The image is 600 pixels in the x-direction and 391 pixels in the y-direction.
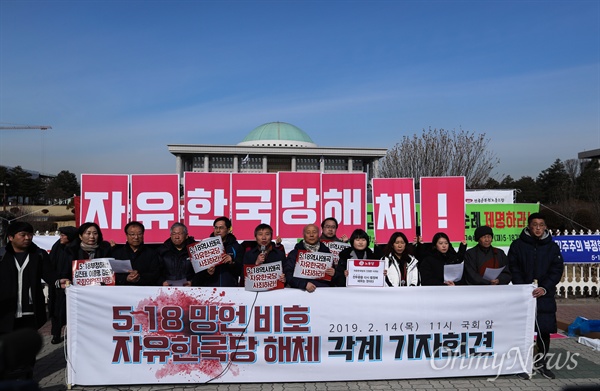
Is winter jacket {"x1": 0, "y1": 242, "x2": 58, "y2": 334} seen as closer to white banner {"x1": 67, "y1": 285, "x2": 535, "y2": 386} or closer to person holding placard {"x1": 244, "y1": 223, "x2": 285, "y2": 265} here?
white banner {"x1": 67, "y1": 285, "x2": 535, "y2": 386}

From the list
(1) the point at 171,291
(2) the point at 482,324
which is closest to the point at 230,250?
(1) the point at 171,291

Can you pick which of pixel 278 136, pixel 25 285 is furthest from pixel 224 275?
pixel 278 136

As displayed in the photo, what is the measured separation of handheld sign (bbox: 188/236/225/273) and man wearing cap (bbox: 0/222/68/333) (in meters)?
1.40

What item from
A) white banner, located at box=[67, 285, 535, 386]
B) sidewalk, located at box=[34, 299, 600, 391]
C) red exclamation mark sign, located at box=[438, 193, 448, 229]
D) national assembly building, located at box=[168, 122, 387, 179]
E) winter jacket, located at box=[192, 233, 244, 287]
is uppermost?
national assembly building, located at box=[168, 122, 387, 179]

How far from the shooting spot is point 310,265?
4.97m

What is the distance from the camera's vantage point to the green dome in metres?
64.8

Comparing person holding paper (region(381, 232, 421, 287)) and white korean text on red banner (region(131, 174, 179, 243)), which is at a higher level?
white korean text on red banner (region(131, 174, 179, 243))

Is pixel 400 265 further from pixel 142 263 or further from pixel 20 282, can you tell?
pixel 20 282

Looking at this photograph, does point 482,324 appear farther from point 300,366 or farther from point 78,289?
point 78,289

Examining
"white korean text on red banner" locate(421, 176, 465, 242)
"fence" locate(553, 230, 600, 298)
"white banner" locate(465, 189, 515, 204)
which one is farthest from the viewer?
"white banner" locate(465, 189, 515, 204)

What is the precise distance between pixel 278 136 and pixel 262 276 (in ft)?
202

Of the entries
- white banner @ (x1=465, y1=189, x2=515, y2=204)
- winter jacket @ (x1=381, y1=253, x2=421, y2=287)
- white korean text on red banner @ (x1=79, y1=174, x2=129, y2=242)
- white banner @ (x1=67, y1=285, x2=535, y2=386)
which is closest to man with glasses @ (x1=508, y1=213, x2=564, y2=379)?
white banner @ (x1=67, y1=285, x2=535, y2=386)

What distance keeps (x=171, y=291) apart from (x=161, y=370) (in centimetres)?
84

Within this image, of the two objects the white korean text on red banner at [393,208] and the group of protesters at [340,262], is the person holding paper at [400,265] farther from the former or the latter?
the white korean text on red banner at [393,208]
